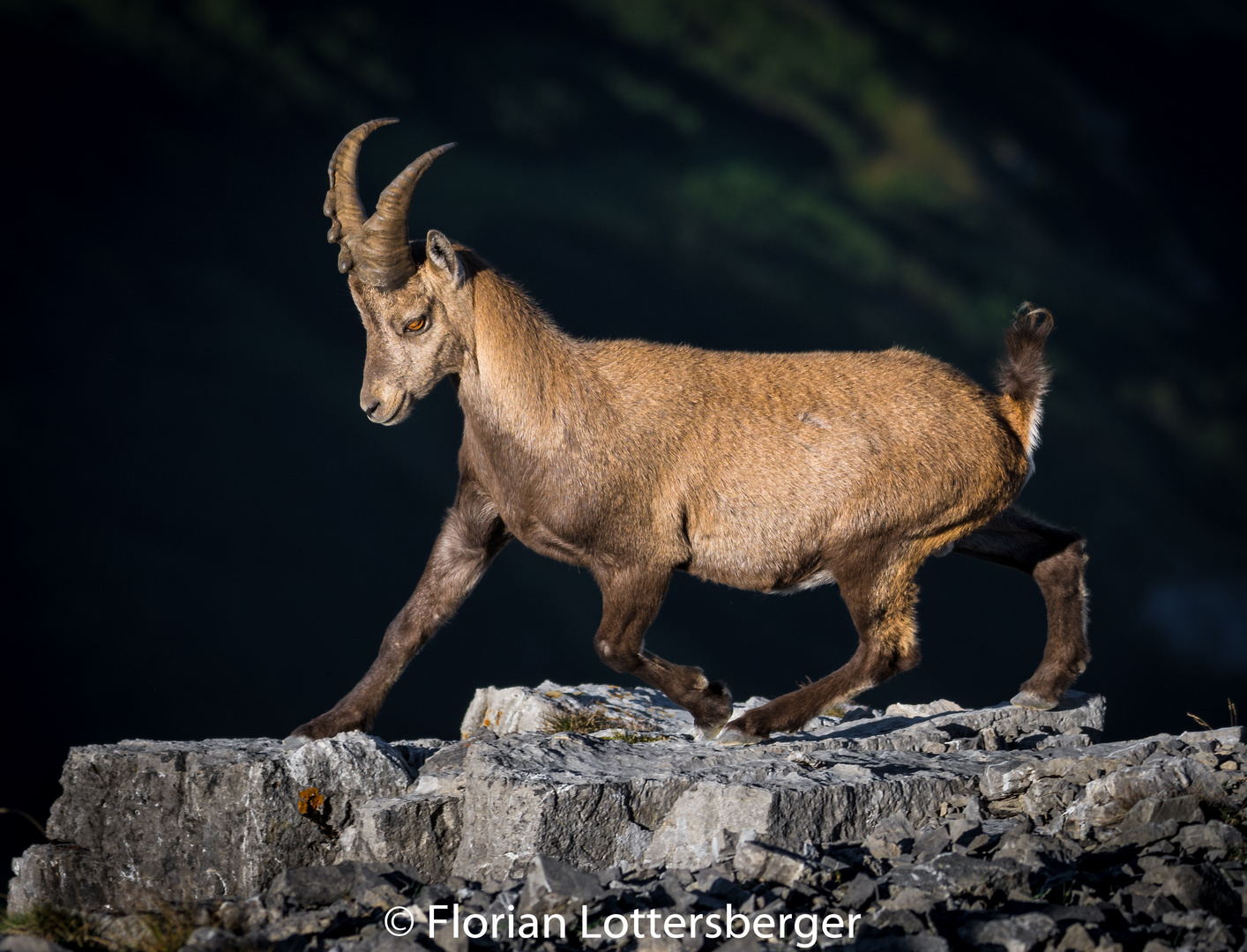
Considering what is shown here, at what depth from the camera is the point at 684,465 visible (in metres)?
→ 6.11

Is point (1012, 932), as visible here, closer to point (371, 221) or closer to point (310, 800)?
point (310, 800)

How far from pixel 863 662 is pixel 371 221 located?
11.8ft

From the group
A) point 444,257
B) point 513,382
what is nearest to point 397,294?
point 444,257

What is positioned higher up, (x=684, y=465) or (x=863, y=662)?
(x=684, y=465)

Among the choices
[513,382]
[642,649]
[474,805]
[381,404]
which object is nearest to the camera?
[474,805]

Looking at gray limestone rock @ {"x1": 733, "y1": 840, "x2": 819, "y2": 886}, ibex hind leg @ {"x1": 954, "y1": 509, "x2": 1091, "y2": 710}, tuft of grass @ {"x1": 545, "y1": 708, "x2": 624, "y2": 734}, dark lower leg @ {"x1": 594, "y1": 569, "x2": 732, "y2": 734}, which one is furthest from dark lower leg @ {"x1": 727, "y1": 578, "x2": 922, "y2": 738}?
gray limestone rock @ {"x1": 733, "y1": 840, "x2": 819, "y2": 886}

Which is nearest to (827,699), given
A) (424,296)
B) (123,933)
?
(424,296)

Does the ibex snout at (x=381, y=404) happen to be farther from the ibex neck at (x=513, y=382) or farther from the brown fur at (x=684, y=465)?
the ibex neck at (x=513, y=382)

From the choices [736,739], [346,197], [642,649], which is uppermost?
[346,197]

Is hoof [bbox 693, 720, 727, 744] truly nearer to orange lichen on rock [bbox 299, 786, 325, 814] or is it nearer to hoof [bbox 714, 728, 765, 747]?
hoof [bbox 714, 728, 765, 747]

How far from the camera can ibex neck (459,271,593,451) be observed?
6031 mm

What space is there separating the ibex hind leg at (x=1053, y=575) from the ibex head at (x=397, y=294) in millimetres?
3533

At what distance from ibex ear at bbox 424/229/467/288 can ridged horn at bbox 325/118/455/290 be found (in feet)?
0.40

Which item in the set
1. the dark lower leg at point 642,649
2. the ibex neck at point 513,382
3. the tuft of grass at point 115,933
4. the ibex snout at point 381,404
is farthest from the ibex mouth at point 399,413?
the tuft of grass at point 115,933
